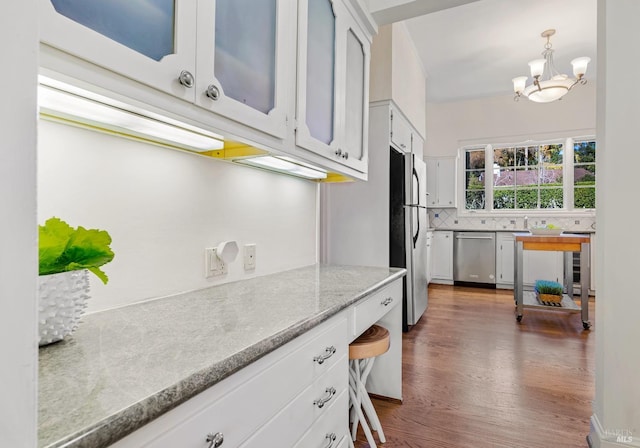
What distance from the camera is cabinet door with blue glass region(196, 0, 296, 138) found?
894 mm

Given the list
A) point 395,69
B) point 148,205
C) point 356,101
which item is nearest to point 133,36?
point 148,205

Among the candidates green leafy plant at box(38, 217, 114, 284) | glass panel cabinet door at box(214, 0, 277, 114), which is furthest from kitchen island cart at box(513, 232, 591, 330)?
green leafy plant at box(38, 217, 114, 284)

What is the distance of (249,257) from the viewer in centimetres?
158

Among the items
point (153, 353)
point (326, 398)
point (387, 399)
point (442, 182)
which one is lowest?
point (387, 399)

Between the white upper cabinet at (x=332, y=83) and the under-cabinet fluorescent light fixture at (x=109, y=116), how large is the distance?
428mm

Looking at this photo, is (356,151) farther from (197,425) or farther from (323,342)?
(197,425)

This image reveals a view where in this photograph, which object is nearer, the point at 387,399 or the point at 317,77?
the point at 317,77

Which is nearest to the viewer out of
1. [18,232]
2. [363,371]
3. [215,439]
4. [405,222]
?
[18,232]

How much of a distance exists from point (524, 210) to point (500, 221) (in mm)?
404

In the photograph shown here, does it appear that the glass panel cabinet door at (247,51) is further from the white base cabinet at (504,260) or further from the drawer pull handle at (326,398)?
the white base cabinet at (504,260)

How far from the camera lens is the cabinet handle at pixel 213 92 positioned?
35.1 inches

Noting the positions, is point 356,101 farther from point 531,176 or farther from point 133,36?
point 531,176

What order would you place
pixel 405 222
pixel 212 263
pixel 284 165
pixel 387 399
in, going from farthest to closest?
pixel 405 222 → pixel 387 399 → pixel 284 165 → pixel 212 263

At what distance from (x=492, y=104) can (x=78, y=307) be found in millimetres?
6428
